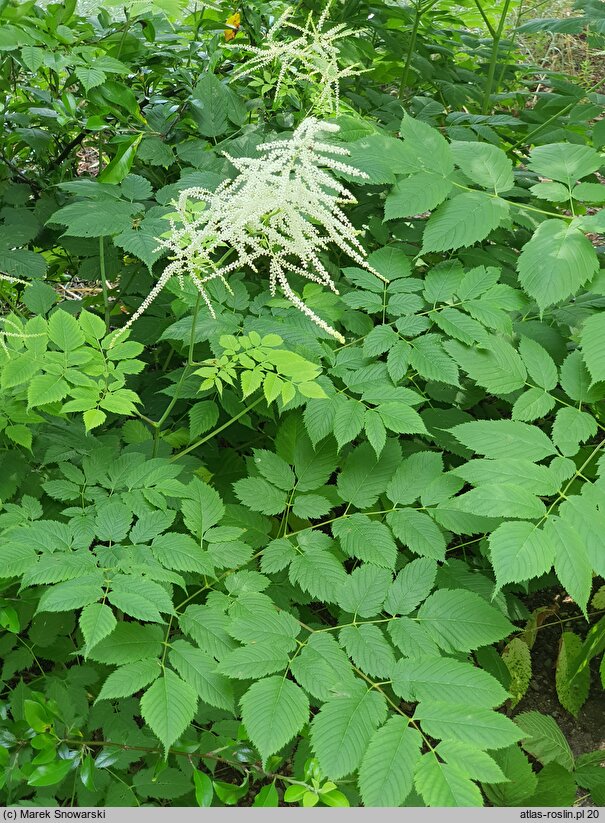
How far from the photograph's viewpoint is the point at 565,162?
2.12 m

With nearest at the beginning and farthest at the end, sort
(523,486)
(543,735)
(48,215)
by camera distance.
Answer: (523,486)
(543,735)
(48,215)

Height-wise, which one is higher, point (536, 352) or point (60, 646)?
point (536, 352)

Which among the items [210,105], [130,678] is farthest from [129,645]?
[210,105]

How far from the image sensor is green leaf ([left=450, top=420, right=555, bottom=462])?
6.00 feet

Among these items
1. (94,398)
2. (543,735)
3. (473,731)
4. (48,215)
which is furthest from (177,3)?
(543,735)

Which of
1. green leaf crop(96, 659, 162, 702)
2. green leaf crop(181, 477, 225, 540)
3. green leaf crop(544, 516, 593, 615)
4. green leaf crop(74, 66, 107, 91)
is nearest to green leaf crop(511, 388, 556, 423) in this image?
green leaf crop(544, 516, 593, 615)

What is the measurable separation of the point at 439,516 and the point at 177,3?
5.70 ft

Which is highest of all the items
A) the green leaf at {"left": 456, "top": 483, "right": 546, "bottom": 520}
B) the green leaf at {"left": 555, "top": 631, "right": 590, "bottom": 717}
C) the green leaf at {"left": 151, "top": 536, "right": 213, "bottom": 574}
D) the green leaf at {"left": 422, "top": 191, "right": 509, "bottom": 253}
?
the green leaf at {"left": 422, "top": 191, "right": 509, "bottom": 253}

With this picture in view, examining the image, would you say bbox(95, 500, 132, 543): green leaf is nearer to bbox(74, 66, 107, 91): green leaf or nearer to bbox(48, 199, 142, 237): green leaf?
bbox(48, 199, 142, 237): green leaf

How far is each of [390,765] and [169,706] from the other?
471 mm

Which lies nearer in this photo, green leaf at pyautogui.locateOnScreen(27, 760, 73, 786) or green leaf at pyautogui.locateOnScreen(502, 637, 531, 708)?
green leaf at pyautogui.locateOnScreen(27, 760, 73, 786)

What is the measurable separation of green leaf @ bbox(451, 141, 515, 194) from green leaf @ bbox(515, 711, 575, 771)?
1688mm

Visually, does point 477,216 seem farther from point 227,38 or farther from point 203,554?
point 227,38

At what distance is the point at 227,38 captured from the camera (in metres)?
3.07
